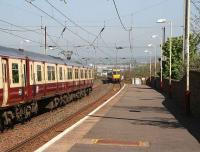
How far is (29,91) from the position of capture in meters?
21.1

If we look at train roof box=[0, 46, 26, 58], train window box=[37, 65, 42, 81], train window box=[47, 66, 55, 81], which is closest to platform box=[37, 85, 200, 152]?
train roof box=[0, 46, 26, 58]

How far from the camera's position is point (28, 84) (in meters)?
21.0

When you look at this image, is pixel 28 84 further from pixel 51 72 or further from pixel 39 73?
pixel 51 72

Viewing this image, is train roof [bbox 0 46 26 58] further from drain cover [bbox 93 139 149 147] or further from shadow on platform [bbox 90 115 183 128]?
drain cover [bbox 93 139 149 147]

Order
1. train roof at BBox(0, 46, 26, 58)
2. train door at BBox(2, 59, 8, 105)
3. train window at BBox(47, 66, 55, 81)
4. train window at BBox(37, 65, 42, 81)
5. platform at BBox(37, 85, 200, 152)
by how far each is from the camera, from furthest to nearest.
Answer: train window at BBox(47, 66, 55, 81), train window at BBox(37, 65, 42, 81), train roof at BBox(0, 46, 26, 58), train door at BBox(2, 59, 8, 105), platform at BBox(37, 85, 200, 152)

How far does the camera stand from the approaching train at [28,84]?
17562 millimetres

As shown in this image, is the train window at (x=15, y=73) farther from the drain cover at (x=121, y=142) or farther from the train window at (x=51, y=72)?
the train window at (x=51, y=72)

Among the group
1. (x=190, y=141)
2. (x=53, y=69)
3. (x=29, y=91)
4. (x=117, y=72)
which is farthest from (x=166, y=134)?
(x=117, y=72)

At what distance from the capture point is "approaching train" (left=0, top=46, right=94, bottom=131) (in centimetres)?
1756


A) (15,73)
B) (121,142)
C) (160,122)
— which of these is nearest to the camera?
(121,142)

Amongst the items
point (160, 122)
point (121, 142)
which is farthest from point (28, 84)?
point (121, 142)

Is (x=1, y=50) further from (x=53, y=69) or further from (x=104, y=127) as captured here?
(x=53, y=69)

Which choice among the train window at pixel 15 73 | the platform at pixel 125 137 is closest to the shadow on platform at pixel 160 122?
the platform at pixel 125 137

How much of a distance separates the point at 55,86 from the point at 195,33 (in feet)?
28.7
